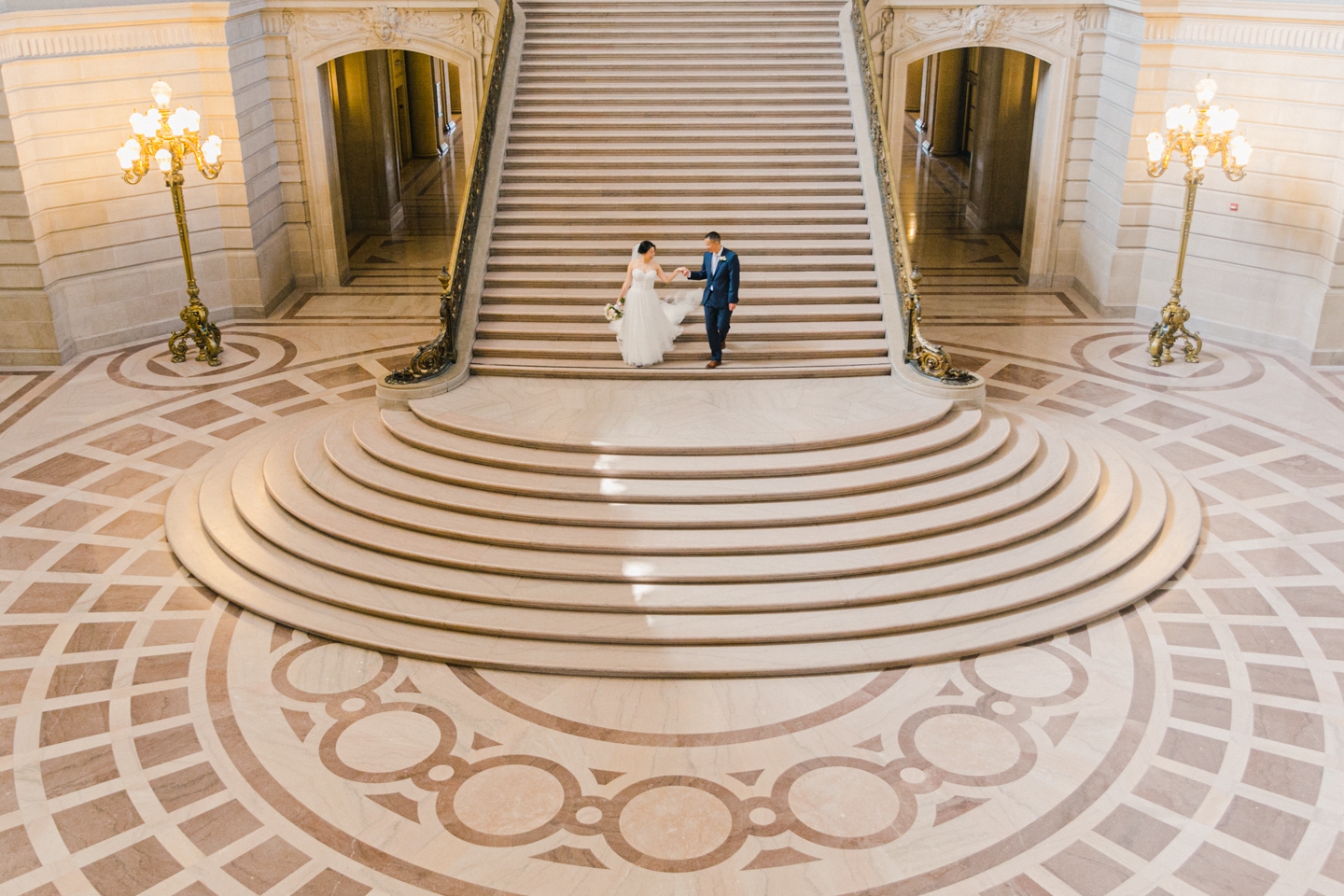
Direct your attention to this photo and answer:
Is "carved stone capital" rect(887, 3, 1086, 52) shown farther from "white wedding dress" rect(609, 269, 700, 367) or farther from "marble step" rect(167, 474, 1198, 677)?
"marble step" rect(167, 474, 1198, 677)

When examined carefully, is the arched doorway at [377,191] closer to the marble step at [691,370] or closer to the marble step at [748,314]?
the marble step at [748,314]

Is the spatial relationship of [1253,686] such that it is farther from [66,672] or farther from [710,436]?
[66,672]

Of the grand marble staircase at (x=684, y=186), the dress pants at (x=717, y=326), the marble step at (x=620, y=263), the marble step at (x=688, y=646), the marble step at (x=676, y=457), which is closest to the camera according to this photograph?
A: the marble step at (x=688, y=646)

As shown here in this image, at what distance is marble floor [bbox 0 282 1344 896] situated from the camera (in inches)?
258

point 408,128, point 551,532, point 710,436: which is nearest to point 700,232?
point 710,436

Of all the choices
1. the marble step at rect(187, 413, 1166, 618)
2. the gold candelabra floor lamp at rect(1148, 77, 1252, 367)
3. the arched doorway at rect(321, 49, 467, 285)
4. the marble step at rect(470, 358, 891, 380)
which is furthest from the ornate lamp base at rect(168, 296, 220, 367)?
the gold candelabra floor lamp at rect(1148, 77, 1252, 367)

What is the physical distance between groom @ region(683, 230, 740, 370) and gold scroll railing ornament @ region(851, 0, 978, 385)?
171 cm

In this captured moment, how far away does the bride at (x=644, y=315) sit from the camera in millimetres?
11367

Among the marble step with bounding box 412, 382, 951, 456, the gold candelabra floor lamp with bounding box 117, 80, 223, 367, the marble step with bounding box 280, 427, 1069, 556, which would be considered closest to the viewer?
the marble step with bounding box 280, 427, 1069, 556

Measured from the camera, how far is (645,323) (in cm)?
1148

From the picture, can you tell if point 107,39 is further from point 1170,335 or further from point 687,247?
point 1170,335

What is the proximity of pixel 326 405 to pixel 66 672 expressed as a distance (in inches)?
182

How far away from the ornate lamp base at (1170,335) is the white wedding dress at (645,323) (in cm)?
555

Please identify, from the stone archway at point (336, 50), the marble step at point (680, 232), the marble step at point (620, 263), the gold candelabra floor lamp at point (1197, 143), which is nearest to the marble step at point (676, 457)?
the marble step at point (620, 263)
